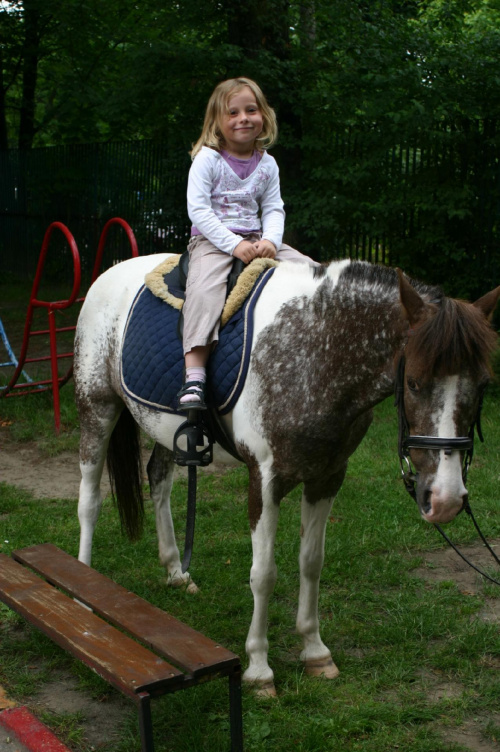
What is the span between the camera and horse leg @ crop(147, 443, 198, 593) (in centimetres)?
442

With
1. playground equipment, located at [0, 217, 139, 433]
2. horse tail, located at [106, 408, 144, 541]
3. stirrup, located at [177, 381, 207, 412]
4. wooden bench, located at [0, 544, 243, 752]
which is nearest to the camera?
wooden bench, located at [0, 544, 243, 752]

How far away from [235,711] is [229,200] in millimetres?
2141

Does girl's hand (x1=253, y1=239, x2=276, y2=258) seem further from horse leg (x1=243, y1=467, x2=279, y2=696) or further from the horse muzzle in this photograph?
the horse muzzle

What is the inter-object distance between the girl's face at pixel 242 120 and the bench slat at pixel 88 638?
2.12 metres

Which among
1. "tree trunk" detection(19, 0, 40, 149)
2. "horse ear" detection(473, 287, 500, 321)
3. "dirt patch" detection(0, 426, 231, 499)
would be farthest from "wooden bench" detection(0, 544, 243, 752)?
"tree trunk" detection(19, 0, 40, 149)

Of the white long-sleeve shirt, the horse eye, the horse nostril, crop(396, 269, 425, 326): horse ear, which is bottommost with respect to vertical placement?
the horse nostril

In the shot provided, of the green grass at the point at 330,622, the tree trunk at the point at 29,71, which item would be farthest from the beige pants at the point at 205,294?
the tree trunk at the point at 29,71

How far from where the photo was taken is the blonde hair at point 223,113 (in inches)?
137

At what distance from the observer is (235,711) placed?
279 centimetres

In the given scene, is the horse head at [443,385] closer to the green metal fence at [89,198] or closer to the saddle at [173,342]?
the saddle at [173,342]

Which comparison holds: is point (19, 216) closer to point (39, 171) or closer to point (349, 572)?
point (39, 171)

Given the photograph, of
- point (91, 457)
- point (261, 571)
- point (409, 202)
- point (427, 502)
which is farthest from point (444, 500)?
point (409, 202)

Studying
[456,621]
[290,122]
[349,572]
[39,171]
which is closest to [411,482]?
[456,621]

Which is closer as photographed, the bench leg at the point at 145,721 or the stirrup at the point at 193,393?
the bench leg at the point at 145,721
